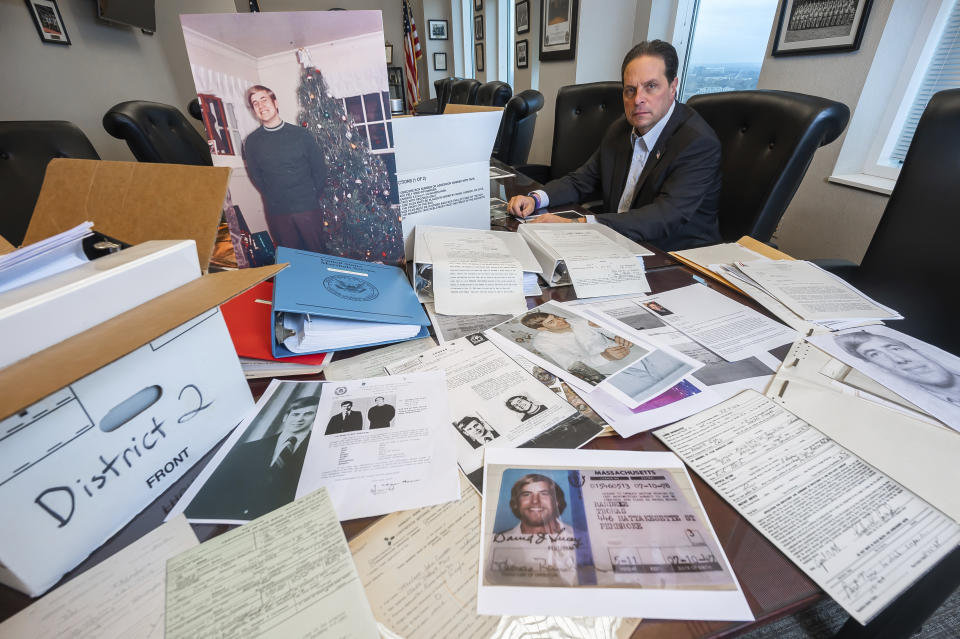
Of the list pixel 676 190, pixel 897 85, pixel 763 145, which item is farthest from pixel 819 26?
pixel 676 190

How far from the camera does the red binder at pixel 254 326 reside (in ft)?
1.99

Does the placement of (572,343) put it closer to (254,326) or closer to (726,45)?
(254,326)

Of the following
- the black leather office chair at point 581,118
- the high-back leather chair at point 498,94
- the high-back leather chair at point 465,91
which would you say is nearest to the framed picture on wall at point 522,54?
the high-back leather chair at point 465,91

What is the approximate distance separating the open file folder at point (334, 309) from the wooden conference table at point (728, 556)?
199 mm

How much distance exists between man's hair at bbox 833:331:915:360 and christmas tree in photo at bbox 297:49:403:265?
821 mm

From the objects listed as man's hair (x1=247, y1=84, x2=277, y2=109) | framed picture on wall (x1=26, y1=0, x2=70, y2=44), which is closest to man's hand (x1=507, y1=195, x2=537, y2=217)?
man's hair (x1=247, y1=84, x2=277, y2=109)

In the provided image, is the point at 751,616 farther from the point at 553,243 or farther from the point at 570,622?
the point at 553,243

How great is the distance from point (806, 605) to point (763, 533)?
0.06 metres

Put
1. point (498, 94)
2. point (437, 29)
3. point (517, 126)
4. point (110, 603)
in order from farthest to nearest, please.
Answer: point (437, 29) → point (498, 94) → point (517, 126) → point (110, 603)

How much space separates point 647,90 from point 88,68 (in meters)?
3.21

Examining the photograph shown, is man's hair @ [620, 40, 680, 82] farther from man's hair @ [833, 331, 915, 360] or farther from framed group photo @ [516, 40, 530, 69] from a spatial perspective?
framed group photo @ [516, 40, 530, 69]

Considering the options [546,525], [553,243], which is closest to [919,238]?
[553,243]

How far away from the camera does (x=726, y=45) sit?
2.31 m

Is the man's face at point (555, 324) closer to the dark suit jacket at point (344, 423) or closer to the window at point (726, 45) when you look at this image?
the dark suit jacket at point (344, 423)
